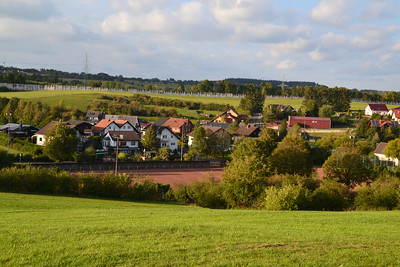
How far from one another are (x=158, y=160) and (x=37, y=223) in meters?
39.2

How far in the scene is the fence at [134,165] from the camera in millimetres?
43594

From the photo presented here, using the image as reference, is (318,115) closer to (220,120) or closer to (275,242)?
(220,120)

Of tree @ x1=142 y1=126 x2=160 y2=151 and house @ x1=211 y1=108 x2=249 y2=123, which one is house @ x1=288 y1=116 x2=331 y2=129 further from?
tree @ x1=142 y1=126 x2=160 y2=151

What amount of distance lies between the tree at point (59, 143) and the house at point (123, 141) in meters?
12.6

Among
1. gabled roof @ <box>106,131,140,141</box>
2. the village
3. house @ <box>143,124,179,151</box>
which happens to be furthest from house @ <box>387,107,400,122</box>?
gabled roof @ <box>106,131,140,141</box>

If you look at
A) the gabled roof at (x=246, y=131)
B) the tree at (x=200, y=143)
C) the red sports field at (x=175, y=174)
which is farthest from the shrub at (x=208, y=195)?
the gabled roof at (x=246, y=131)

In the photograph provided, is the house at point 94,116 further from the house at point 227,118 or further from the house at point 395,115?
the house at point 395,115

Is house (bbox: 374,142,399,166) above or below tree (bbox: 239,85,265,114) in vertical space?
below

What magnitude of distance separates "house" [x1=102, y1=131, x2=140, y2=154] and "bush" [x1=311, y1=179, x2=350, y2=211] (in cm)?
3962

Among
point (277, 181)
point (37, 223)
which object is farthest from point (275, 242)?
point (277, 181)

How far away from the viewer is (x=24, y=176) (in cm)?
2952

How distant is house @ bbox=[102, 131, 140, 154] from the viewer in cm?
6245

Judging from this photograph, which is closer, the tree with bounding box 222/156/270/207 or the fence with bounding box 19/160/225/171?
the tree with bounding box 222/156/270/207

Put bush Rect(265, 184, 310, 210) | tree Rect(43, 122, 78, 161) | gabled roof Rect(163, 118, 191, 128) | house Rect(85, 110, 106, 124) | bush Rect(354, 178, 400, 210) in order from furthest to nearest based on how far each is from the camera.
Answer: house Rect(85, 110, 106, 124) < gabled roof Rect(163, 118, 191, 128) < tree Rect(43, 122, 78, 161) < bush Rect(354, 178, 400, 210) < bush Rect(265, 184, 310, 210)
